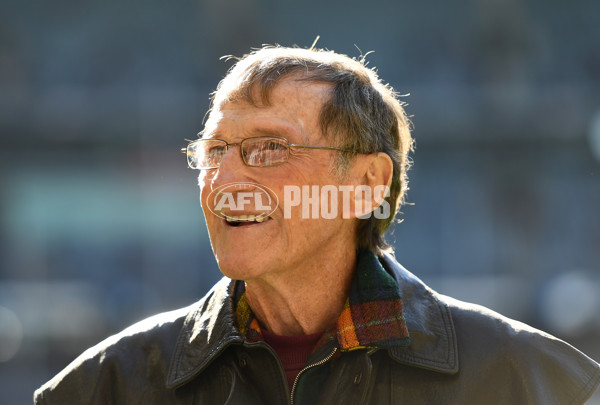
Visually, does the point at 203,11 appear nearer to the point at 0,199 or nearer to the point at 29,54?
the point at 29,54

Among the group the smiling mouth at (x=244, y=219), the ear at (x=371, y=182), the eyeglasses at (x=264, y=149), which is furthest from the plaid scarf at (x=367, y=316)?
the eyeglasses at (x=264, y=149)

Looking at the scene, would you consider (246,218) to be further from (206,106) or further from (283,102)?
(206,106)

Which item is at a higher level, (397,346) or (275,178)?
(275,178)

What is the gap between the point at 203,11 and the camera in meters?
15.0

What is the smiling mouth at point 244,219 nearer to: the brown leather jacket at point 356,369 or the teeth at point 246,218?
the teeth at point 246,218

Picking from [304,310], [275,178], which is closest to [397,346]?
[304,310]

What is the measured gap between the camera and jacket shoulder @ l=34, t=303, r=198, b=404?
275cm

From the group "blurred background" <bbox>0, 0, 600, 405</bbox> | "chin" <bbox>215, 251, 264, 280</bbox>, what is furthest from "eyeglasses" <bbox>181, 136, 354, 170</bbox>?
"blurred background" <bbox>0, 0, 600, 405</bbox>

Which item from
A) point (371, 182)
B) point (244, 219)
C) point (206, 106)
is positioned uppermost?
point (206, 106)

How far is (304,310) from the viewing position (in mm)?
2832

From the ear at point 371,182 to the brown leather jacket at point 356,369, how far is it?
0.32 m

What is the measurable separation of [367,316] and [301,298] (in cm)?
23

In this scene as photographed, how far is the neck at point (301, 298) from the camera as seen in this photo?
2814 millimetres

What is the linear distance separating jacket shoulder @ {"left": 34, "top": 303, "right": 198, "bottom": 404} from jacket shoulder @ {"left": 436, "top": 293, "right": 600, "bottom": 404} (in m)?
0.95
